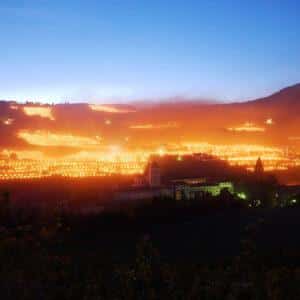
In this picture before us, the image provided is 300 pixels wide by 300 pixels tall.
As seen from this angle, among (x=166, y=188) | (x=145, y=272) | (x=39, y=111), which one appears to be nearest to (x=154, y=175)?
(x=166, y=188)

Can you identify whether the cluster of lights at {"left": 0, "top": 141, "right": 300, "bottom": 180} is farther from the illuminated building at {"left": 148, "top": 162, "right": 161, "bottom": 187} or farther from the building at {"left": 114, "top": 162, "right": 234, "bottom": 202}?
the building at {"left": 114, "top": 162, "right": 234, "bottom": 202}

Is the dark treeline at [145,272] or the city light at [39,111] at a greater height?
the city light at [39,111]

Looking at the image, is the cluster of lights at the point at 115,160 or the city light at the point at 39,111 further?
the city light at the point at 39,111

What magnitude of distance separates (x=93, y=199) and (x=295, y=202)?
457cm

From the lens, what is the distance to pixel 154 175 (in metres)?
17.8

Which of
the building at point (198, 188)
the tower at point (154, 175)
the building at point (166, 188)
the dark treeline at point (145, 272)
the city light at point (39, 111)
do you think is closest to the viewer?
the dark treeline at point (145, 272)

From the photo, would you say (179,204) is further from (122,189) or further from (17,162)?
(17,162)

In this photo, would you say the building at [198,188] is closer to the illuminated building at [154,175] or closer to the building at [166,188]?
the building at [166,188]

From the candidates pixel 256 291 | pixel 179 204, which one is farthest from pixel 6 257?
pixel 179 204

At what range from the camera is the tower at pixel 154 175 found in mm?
17422

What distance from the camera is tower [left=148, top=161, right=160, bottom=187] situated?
1742cm

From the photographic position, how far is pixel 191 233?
8.59 m

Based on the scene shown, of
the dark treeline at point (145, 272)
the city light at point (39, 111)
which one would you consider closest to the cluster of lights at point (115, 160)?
the city light at point (39, 111)

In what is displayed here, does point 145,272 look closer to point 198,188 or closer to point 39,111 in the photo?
point 198,188
